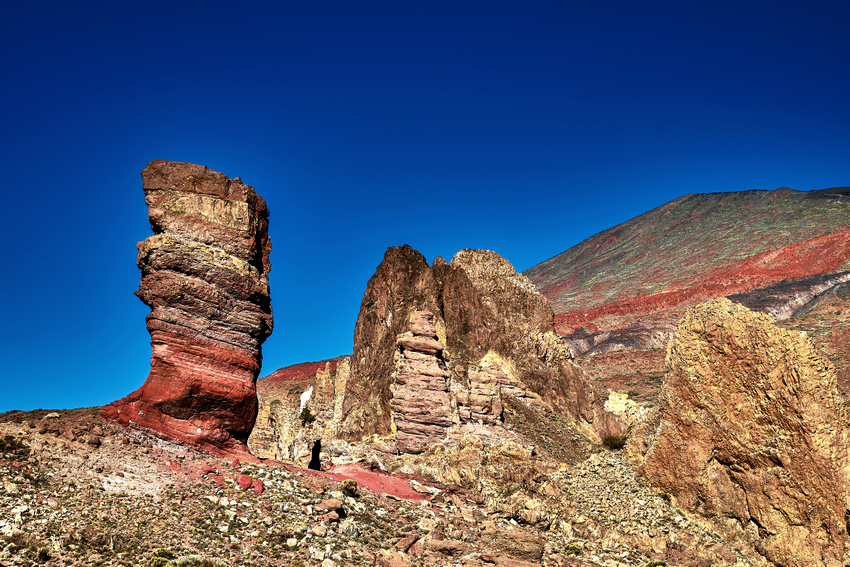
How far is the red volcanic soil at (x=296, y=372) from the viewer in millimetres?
101375

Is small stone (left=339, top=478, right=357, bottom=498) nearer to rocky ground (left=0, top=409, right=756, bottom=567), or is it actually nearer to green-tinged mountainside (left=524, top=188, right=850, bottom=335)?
→ rocky ground (left=0, top=409, right=756, bottom=567)

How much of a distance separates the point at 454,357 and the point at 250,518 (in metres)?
20.2

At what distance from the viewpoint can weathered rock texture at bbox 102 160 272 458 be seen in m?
13.9

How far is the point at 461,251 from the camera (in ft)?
121

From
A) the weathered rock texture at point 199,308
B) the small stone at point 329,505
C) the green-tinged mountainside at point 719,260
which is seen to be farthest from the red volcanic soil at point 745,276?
the small stone at point 329,505

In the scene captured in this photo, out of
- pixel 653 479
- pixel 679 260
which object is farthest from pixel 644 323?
pixel 653 479

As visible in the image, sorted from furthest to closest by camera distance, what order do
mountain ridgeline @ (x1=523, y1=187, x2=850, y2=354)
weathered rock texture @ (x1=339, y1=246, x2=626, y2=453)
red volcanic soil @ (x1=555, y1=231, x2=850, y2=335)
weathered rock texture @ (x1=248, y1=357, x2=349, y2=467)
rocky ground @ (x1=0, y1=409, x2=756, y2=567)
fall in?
red volcanic soil @ (x1=555, y1=231, x2=850, y2=335) < mountain ridgeline @ (x1=523, y1=187, x2=850, y2=354) < weathered rock texture @ (x1=248, y1=357, x2=349, y2=467) < weathered rock texture @ (x1=339, y1=246, x2=626, y2=453) < rocky ground @ (x1=0, y1=409, x2=756, y2=567)

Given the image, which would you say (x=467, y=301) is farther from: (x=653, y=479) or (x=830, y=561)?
(x=830, y=561)

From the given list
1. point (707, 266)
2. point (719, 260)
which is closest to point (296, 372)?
point (707, 266)

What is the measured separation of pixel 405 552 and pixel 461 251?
85.8ft

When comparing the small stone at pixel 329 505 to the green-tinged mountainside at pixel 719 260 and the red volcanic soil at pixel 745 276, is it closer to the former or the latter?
the green-tinged mountainside at pixel 719 260

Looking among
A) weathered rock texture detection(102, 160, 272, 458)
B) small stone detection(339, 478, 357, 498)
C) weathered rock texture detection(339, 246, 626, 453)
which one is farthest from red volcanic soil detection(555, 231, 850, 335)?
weathered rock texture detection(102, 160, 272, 458)

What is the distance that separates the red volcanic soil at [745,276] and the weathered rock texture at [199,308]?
108 meters

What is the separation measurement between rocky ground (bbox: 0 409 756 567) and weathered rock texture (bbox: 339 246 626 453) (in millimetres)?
9257
